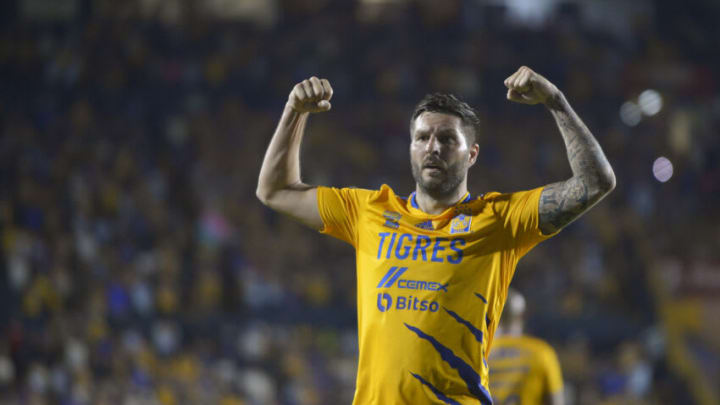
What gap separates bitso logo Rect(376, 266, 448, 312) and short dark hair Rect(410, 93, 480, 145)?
0.60 metres

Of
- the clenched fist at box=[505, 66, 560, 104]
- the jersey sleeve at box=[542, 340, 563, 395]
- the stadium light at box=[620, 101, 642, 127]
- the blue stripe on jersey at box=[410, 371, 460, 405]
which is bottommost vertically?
the jersey sleeve at box=[542, 340, 563, 395]

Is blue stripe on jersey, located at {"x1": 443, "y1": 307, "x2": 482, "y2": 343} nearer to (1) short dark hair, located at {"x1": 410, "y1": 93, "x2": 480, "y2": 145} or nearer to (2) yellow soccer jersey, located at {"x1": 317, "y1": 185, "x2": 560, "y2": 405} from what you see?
(2) yellow soccer jersey, located at {"x1": 317, "y1": 185, "x2": 560, "y2": 405}

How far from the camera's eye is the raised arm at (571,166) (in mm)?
2697

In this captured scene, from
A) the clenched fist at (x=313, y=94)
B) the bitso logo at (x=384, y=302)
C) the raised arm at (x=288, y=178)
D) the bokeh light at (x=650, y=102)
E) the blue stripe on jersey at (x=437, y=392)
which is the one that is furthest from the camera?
the bokeh light at (x=650, y=102)

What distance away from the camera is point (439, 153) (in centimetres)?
288

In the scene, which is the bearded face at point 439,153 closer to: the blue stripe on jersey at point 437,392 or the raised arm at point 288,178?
the raised arm at point 288,178

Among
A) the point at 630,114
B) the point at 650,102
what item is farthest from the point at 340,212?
the point at 650,102

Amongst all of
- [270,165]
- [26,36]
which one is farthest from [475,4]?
[270,165]

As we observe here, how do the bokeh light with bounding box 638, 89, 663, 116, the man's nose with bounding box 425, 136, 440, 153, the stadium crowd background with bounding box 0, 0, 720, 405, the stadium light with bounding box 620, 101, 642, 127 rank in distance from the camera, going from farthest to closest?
the bokeh light with bounding box 638, 89, 663, 116, the stadium light with bounding box 620, 101, 642, 127, the stadium crowd background with bounding box 0, 0, 720, 405, the man's nose with bounding box 425, 136, 440, 153

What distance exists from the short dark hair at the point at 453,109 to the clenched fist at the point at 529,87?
0.25 m

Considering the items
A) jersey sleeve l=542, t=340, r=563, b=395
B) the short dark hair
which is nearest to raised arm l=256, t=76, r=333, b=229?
the short dark hair

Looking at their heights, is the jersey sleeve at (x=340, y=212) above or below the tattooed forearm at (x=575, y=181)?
below

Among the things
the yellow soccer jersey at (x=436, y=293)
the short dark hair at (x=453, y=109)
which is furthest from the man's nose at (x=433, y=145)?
the yellow soccer jersey at (x=436, y=293)

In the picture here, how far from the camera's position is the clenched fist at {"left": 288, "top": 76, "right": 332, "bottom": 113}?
2.98 m
